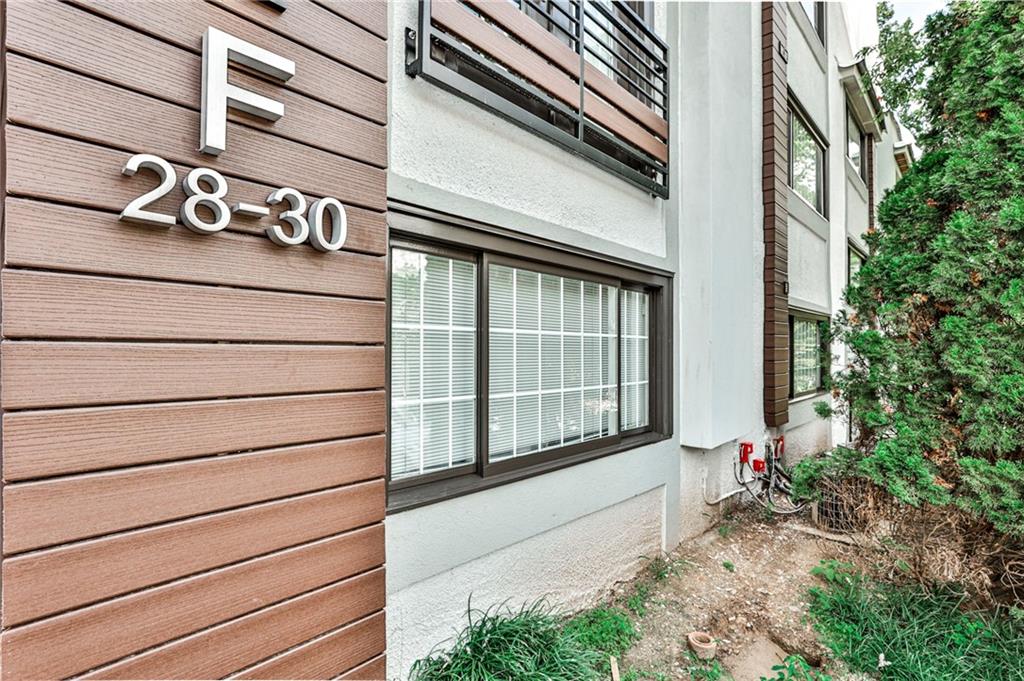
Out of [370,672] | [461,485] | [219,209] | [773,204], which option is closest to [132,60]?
[219,209]

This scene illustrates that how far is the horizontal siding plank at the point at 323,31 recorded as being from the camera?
1.82 metres

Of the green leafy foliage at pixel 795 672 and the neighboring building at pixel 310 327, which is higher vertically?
the neighboring building at pixel 310 327

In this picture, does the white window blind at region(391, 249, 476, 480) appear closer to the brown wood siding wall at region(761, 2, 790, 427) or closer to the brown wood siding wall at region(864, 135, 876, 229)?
the brown wood siding wall at region(761, 2, 790, 427)

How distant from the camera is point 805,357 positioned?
8.22m

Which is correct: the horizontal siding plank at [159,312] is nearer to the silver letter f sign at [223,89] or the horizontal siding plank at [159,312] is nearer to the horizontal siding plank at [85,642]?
the silver letter f sign at [223,89]

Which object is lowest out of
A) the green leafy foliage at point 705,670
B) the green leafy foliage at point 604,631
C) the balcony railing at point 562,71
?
the green leafy foliage at point 705,670

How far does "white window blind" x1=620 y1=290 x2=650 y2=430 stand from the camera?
451 centimetres

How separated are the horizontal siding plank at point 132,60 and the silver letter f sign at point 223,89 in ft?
0.14

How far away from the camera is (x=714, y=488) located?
5551mm

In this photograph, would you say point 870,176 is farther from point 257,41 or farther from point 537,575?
point 257,41

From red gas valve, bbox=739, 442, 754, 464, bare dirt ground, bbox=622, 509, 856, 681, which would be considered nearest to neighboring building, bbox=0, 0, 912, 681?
bare dirt ground, bbox=622, 509, 856, 681

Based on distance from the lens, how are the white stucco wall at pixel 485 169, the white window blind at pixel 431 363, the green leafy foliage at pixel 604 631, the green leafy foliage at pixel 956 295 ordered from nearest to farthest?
the white stucco wall at pixel 485 169
the white window blind at pixel 431 363
the green leafy foliage at pixel 956 295
the green leafy foliage at pixel 604 631

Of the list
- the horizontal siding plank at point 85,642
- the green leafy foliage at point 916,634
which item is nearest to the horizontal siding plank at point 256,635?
the horizontal siding plank at point 85,642

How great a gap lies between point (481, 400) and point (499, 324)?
527 mm
